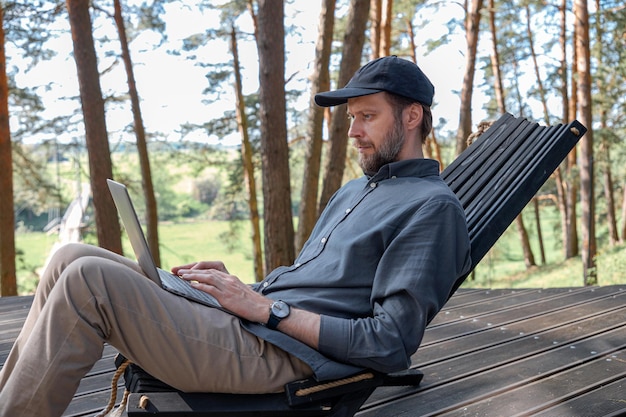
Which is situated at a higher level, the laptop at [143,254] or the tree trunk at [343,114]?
the tree trunk at [343,114]

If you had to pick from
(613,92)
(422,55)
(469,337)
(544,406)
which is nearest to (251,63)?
(422,55)

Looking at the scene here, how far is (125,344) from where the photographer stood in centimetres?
165

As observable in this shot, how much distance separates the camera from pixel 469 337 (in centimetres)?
323

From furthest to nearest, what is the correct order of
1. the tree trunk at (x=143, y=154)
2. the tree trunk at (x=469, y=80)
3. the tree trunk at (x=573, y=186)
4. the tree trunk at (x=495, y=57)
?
the tree trunk at (x=495, y=57), the tree trunk at (x=573, y=186), the tree trunk at (x=143, y=154), the tree trunk at (x=469, y=80)

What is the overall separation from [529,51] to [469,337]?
1392cm

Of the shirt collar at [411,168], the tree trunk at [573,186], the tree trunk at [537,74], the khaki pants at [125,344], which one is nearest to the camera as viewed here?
the khaki pants at [125,344]

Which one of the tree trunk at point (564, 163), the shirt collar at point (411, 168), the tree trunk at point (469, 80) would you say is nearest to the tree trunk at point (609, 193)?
the tree trunk at point (564, 163)

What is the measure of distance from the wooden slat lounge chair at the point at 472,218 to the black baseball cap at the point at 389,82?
608mm

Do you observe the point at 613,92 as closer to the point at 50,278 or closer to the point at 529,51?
the point at 529,51

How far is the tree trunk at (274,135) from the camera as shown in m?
5.27

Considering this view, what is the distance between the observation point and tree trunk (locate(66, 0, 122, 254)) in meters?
6.82

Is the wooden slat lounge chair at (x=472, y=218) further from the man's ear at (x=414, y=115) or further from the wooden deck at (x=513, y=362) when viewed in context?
the man's ear at (x=414, y=115)

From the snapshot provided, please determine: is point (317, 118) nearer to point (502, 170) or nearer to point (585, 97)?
→ point (502, 170)

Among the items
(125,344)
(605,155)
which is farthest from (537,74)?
(125,344)
